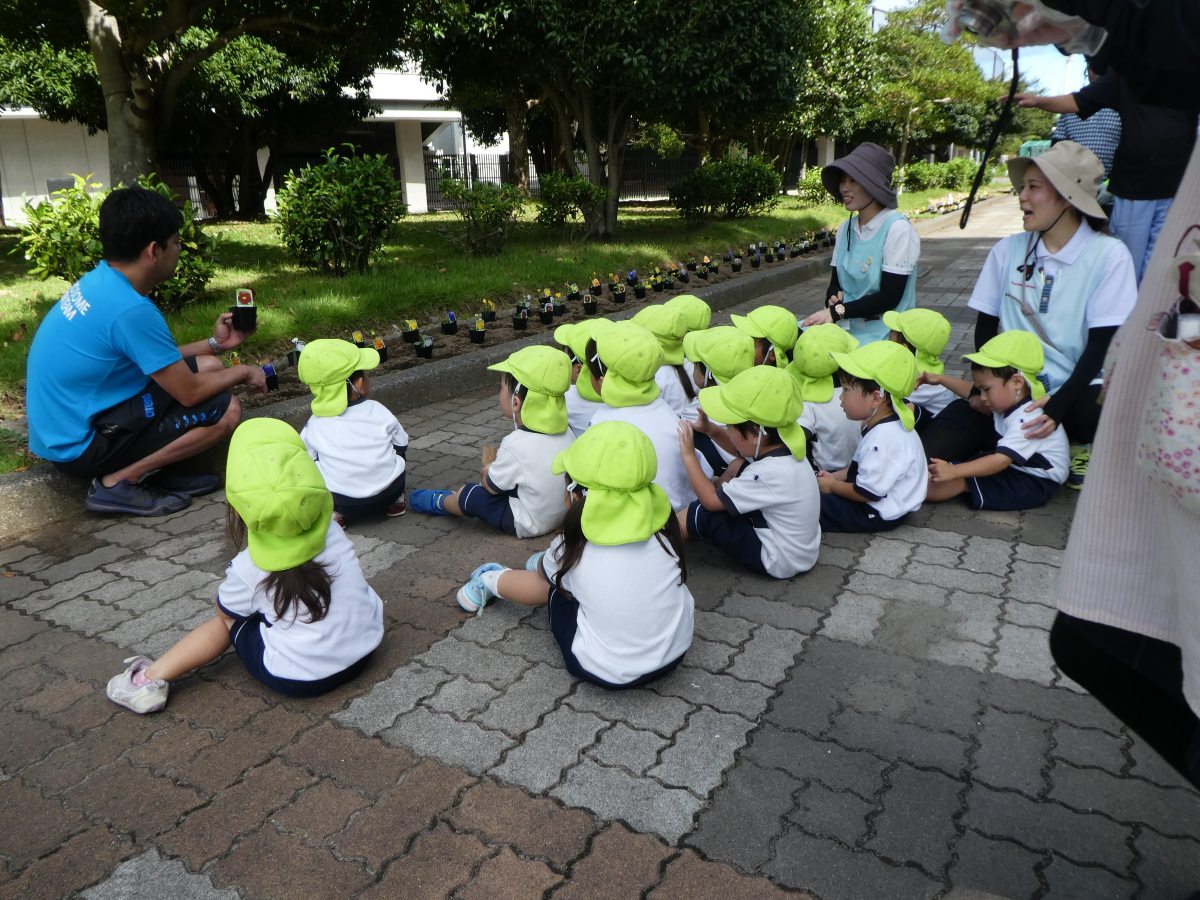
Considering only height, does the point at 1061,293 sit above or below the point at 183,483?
above

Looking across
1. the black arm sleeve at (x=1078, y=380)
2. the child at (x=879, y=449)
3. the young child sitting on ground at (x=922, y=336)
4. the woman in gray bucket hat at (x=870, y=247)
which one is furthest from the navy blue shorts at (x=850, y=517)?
the woman in gray bucket hat at (x=870, y=247)

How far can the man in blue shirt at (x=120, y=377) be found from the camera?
3.94 metres

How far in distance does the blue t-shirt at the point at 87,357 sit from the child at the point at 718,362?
8.22 feet

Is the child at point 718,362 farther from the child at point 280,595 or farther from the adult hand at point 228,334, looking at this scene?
the adult hand at point 228,334

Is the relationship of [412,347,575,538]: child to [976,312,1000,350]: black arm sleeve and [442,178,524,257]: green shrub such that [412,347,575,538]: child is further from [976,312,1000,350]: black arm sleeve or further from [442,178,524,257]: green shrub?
[442,178,524,257]: green shrub

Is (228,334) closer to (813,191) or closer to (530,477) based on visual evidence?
(530,477)

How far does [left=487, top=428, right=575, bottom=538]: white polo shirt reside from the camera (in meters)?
3.77

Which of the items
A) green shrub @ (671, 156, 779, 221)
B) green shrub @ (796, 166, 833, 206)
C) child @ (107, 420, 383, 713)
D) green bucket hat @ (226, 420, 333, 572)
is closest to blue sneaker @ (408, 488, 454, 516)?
child @ (107, 420, 383, 713)

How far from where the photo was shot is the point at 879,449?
377cm

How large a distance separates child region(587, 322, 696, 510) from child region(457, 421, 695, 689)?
0.97 m

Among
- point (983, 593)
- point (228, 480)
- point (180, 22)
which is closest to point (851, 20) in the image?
point (180, 22)

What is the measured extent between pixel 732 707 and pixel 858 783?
0.47 m

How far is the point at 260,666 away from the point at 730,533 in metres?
1.83

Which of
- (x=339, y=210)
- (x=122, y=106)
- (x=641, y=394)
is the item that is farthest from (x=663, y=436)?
(x=122, y=106)
